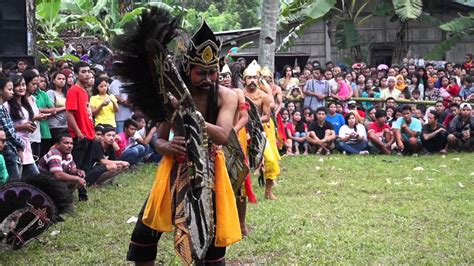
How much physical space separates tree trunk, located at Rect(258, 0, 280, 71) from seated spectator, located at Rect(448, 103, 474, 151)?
394 cm

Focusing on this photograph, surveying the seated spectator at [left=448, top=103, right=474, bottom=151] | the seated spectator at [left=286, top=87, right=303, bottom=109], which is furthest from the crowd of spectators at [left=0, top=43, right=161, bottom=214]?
the seated spectator at [left=448, top=103, right=474, bottom=151]

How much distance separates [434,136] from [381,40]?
9.26m

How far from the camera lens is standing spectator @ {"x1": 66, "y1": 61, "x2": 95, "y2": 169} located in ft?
30.8

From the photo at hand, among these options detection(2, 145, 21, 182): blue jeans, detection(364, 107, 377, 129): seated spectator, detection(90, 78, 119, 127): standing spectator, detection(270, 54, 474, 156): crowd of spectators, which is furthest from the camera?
detection(364, 107, 377, 129): seated spectator

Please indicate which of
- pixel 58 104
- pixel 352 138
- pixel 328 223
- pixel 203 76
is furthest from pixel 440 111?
pixel 203 76

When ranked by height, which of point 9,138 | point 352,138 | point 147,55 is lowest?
point 352,138

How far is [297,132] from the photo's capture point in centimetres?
1556

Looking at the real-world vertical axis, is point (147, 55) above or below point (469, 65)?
above

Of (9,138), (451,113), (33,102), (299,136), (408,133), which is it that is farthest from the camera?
(299,136)

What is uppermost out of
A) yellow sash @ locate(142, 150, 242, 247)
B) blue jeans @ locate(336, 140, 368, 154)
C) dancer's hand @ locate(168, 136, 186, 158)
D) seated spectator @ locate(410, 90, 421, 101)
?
dancer's hand @ locate(168, 136, 186, 158)

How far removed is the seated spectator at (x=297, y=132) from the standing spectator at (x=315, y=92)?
536 millimetres

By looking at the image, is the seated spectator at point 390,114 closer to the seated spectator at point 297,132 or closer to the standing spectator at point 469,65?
the seated spectator at point 297,132

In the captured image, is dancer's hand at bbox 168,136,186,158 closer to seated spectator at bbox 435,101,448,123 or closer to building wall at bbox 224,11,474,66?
seated spectator at bbox 435,101,448,123

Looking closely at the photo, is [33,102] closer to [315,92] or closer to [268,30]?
[268,30]
